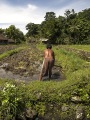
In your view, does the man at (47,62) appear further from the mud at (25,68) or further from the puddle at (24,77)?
the puddle at (24,77)

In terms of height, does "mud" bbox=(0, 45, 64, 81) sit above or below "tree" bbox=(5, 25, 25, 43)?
below

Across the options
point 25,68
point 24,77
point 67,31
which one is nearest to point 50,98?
point 24,77

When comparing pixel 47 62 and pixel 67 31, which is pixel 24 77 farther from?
pixel 67 31

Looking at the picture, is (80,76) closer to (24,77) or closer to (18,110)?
(18,110)

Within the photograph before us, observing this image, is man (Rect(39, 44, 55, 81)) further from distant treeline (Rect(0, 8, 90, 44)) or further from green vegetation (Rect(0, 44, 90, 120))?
distant treeline (Rect(0, 8, 90, 44))

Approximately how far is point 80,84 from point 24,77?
4.71 m

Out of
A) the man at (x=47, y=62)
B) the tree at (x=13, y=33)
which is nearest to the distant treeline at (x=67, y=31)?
the tree at (x=13, y=33)

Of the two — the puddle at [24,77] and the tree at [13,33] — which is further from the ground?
the tree at [13,33]

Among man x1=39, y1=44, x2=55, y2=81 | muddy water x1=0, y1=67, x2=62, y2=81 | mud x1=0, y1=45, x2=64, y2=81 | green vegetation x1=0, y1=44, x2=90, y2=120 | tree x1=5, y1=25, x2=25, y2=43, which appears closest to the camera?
green vegetation x1=0, y1=44, x2=90, y2=120

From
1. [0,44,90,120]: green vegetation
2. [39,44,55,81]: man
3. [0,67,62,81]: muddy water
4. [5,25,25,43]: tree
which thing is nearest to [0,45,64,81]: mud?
→ [0,67,62,81]: muddy water

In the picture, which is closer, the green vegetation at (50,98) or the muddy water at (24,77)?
the green vegetation at (50,98)

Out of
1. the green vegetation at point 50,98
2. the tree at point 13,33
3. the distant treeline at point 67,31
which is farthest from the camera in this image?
the tree at point 13,33

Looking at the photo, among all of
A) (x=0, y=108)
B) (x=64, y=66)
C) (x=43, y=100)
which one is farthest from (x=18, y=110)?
(x=64, y=66)

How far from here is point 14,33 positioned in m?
68.1
